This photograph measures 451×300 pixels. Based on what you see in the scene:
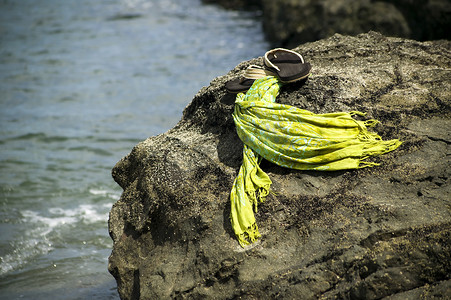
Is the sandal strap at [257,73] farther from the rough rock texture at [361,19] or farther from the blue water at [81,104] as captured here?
the rough rock texture at [361,19]

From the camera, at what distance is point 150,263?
4.04m

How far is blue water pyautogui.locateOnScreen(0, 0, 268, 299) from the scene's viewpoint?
20.5 feet

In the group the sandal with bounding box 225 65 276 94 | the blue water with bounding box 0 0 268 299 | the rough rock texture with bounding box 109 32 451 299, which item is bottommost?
the blue water with bounding box 0 0 268 299

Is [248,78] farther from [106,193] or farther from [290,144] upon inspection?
[106,193]

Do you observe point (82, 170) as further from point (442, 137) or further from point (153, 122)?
point (442, 137)

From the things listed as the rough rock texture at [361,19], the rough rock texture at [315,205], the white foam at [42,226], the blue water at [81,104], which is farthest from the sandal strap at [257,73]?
the rough rock texture at [361,19]

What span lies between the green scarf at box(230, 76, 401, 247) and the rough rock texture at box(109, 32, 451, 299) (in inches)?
3.8

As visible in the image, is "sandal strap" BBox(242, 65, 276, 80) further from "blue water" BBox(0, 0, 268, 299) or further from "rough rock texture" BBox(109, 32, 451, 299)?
"blue water" BBox(0, 0, 268, 299)

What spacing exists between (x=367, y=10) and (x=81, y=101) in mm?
7294

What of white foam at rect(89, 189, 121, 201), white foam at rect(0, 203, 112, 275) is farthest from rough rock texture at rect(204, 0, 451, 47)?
white foam at rect(0, 203, 112, 275)

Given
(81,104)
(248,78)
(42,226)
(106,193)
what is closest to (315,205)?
(248,78)

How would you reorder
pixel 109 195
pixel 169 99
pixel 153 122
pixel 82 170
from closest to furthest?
pixel 109 195, pixel 82 170, pixel 153 122, pixel 169 99

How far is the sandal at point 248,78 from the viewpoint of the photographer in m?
4.57

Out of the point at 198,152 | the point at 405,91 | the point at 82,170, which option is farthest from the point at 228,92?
the point at 82,170
